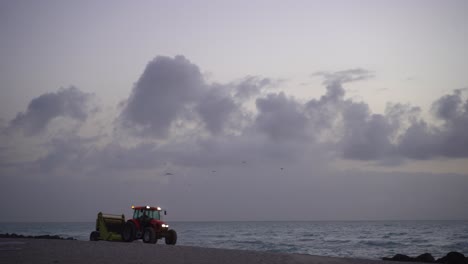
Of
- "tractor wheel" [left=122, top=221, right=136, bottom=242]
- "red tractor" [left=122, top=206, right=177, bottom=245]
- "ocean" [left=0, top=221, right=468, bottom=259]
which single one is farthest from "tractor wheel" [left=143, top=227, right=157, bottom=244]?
"ocean" [left=0, top=221, right=468, bottom=259]

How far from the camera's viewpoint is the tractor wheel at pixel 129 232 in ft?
84.9

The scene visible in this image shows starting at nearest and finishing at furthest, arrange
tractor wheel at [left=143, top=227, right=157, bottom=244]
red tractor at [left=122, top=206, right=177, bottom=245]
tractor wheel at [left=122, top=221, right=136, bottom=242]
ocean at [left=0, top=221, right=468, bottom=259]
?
tractor wheel at [left=143, top=227, right=157, bottom=244] < red tractor at [left=122, top=206, right=177, bottom=245] < tractor wheel at [left=122, top=221, right=136, bottom=242] < ocean at [left=0, top=221, right=468, bottom=259]

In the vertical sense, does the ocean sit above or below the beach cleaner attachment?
below

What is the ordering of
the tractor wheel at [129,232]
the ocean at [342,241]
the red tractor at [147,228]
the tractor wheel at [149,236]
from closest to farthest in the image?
the tractor wheel at [149,236]
the red tractor at [147,228]
the tractor wheel at [129,232]
the ocean at [342,241]

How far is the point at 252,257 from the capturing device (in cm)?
→ 1636

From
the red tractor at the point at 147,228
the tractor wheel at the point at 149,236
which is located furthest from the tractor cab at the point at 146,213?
the tractor wheel at the point at 149,236

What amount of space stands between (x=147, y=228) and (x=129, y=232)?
115 cm

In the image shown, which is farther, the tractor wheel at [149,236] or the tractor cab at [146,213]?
the tractor cab at [146,213]

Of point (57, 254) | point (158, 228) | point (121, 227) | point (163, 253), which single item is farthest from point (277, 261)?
point (121, 227)

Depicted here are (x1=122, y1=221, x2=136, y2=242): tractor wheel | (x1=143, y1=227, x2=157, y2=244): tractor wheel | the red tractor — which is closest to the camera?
(x1=143, y1=227, x2=157, y2=244): tractor wheel

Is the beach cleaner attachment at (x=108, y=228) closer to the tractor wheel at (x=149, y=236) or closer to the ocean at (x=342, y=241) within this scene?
the tractor wheel at (x=149, y=236)

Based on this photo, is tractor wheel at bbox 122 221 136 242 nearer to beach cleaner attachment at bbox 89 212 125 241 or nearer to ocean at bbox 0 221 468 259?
beach cleaner attachment at bbox 89 212 125 241

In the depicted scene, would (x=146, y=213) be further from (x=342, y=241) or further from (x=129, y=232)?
(x=342, y=241)

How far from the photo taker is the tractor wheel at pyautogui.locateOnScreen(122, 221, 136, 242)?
84.9ft
